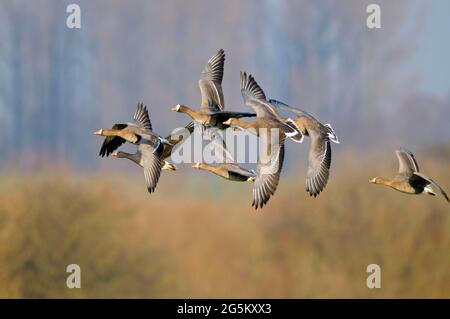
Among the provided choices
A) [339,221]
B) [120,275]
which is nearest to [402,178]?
[339,221]

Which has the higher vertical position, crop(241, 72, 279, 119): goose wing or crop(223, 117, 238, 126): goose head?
crop(241, 72, 279, 119): goose wing

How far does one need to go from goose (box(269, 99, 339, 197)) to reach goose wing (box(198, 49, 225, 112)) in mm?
518

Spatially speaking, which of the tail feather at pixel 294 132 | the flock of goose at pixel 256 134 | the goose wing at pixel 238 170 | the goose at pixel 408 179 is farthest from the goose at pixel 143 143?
the goose at pixel 408 179

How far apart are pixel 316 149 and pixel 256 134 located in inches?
18.1

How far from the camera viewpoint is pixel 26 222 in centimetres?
1520

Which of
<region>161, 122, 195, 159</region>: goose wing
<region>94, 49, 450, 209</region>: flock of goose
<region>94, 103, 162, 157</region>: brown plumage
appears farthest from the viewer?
<region>161, 122, 195, 159</region>: goose wing

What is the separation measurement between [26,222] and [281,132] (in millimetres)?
8757

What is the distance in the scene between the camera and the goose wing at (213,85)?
793 centimetres

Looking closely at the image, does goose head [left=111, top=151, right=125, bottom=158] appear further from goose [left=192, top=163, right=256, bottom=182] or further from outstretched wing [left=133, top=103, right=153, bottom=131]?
goose [left=192, top=163, right=256, bottom=182]

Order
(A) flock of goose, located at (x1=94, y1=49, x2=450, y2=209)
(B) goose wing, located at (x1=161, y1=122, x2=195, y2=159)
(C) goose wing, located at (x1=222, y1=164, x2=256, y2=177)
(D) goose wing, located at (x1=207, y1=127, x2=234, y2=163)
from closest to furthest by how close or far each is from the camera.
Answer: (A) flock of goose, located at (x1=94, y1=49, x2=450, y2=209), (C) goose wing, located at (x1=222, y1=164, x2=256, y2=177), (D) goose wing, located at (x1=207, y1=127, x2=234, y2=163), (B) goose wing, located at (x1=161, y1=122, x2=195, y2=159)

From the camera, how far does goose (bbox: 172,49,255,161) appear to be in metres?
7.75

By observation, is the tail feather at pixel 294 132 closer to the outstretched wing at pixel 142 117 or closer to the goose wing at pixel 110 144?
the outstretched wing at pixel 142 117

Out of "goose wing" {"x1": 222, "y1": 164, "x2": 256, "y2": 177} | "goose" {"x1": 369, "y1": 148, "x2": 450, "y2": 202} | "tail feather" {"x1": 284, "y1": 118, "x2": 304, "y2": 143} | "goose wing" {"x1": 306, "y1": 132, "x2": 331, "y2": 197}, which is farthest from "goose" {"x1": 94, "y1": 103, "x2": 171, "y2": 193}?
"goose" {"x1": 369, "y1": 148, "x2": 450, "y2": 202}

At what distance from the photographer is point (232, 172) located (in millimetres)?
7750
